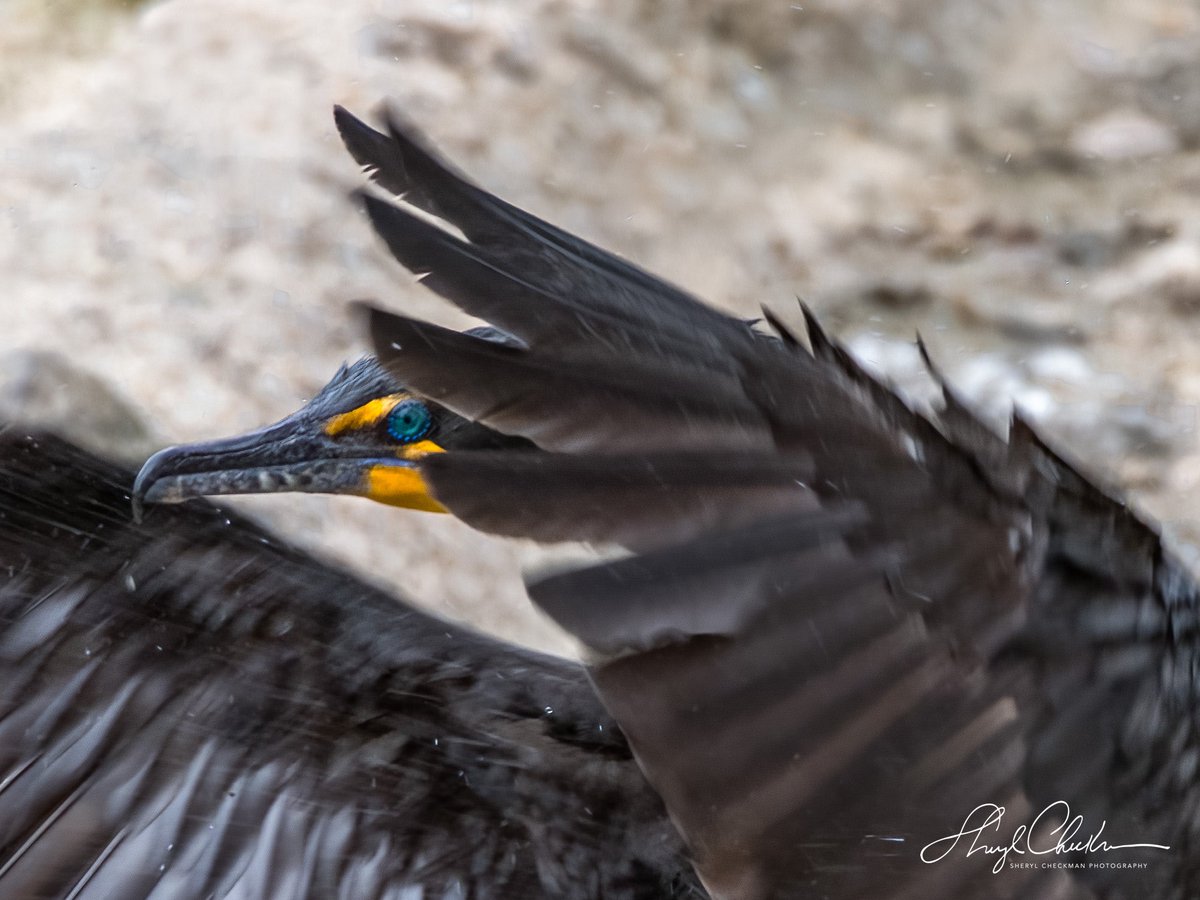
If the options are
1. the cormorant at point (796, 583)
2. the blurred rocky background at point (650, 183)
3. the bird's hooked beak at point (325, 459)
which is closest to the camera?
the cormorant at point (796, 583)

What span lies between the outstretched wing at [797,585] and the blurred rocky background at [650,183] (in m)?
2.36

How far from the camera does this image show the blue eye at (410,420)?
2506 millimetres

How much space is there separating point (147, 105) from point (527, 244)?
3603 mm

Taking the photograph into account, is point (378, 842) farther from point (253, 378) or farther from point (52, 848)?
point (253, 378)

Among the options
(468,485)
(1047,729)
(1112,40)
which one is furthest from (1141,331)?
(468,485)

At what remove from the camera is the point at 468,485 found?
4.58 ft

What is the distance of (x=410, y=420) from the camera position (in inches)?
99.0
